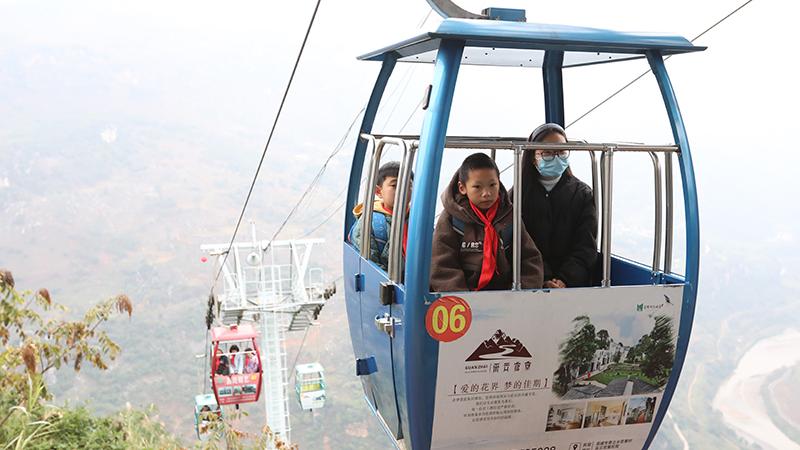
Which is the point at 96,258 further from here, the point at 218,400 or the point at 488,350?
the point at 488,350

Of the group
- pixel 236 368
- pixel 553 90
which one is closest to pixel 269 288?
pixel 236 368

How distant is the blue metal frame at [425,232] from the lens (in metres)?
2.56

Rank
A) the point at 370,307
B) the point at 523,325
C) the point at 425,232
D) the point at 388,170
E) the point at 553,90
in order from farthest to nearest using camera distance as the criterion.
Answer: the point at 553,90 < the point at 388,170 < the point at 370,307 < the point at 523,325 < the point at 425,232

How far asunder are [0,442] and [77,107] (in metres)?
54.7

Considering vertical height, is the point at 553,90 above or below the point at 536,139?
above

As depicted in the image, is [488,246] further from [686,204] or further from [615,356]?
[686,204]

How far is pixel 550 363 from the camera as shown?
2.75 m

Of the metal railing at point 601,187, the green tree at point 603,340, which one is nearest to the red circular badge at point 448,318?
the metal railing at point 601,187

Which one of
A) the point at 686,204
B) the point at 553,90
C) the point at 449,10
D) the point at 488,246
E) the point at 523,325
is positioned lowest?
the point at 523,325

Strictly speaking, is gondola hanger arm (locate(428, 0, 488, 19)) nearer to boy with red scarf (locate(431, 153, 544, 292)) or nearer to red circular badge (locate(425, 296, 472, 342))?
boy with red scarf (locate(431, 153, 544, 292))

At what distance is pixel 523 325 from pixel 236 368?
10.2 metres

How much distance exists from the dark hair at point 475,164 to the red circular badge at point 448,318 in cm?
50

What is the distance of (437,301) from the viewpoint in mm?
2574

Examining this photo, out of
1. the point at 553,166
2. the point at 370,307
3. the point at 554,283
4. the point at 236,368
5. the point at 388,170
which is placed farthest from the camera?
the point at 236,368
